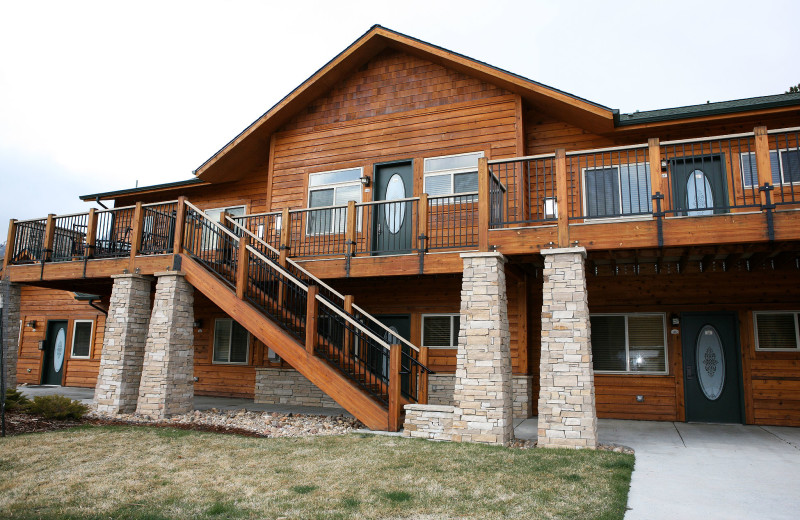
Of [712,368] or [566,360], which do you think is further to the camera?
[712,368]

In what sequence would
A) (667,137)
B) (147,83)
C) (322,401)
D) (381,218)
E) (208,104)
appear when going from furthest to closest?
(208,104) < (147,83) < (322,401) < (381,218) < (667,137)

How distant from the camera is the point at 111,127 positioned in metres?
114

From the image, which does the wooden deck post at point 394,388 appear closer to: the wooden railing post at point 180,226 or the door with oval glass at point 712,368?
the wooden railing post at point 180,226

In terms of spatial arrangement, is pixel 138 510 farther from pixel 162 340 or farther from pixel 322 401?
pixel 322 401

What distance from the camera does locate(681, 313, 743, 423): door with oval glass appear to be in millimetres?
10164

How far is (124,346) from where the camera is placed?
11.0m

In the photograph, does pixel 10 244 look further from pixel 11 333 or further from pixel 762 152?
pixel 762 152

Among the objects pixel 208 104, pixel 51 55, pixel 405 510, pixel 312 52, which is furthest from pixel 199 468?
pixel 208 104

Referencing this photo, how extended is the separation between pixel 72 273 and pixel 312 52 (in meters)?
96.5

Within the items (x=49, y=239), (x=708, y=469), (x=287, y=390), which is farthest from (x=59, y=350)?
(x=708, y=469)

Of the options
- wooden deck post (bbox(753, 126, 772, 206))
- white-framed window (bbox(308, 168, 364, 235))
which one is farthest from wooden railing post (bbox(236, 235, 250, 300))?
wooden deck post (bbox(753, 126, 772, 206))

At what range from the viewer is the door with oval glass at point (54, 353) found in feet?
57.5

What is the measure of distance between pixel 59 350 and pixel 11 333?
17.5 ft

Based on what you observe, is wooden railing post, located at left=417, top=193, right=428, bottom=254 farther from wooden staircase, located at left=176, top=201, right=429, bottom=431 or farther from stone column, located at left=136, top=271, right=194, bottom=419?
stone column, located at left=136, top=271, right=194, bottom=419
